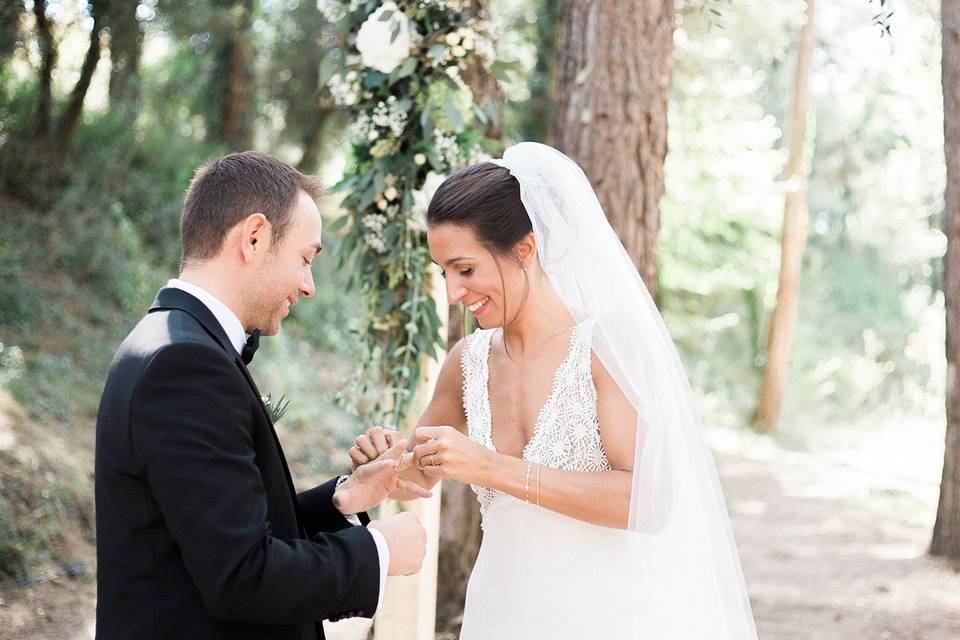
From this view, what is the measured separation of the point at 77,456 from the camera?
289 inches

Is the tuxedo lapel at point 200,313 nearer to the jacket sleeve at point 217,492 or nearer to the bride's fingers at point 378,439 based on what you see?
the jacket sleeve at point 217,492

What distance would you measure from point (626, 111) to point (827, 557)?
15.3 feet

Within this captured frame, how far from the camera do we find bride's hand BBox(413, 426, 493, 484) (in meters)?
2.40

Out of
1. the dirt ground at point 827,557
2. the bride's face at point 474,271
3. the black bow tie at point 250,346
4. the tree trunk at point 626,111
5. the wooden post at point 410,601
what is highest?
the tree trunk at point 626,111

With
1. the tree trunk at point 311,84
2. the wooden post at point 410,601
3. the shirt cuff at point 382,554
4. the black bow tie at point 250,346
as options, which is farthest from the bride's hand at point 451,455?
the tree trunk at point 311,84

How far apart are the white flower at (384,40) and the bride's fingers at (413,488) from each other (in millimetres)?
1785

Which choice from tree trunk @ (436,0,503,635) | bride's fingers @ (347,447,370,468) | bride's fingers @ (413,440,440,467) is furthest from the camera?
tree trunk @ (436,0,503,635)

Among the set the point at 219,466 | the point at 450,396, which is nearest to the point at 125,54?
the point at 450,396

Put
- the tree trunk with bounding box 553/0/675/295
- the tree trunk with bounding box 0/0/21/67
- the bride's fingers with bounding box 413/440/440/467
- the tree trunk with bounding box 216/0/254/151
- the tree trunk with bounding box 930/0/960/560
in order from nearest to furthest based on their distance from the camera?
1. the bride's fingers with bounding box 413/440/440/467
2. the tree trunk with bounding box 553/0/675/295
3. the tree trunk with bounding box 930/0/960/560
4. the tree trunk with bounding box 0/0/21/67
5. the tree trunk with bounding box 216/0/254/151

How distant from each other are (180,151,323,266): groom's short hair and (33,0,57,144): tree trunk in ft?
28.9

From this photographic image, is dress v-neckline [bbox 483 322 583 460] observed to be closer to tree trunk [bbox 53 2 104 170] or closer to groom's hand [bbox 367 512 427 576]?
groom's hand [bbox 367 512 427 576]

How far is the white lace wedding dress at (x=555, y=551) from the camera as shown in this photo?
267 centimetres

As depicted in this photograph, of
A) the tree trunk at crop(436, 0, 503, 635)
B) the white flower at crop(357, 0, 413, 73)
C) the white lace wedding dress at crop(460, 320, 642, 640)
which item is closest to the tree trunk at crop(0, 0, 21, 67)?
the tree trunk at crop(436, 0, 503, 635)

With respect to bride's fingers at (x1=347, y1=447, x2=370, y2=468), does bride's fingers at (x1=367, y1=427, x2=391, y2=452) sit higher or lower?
higher
